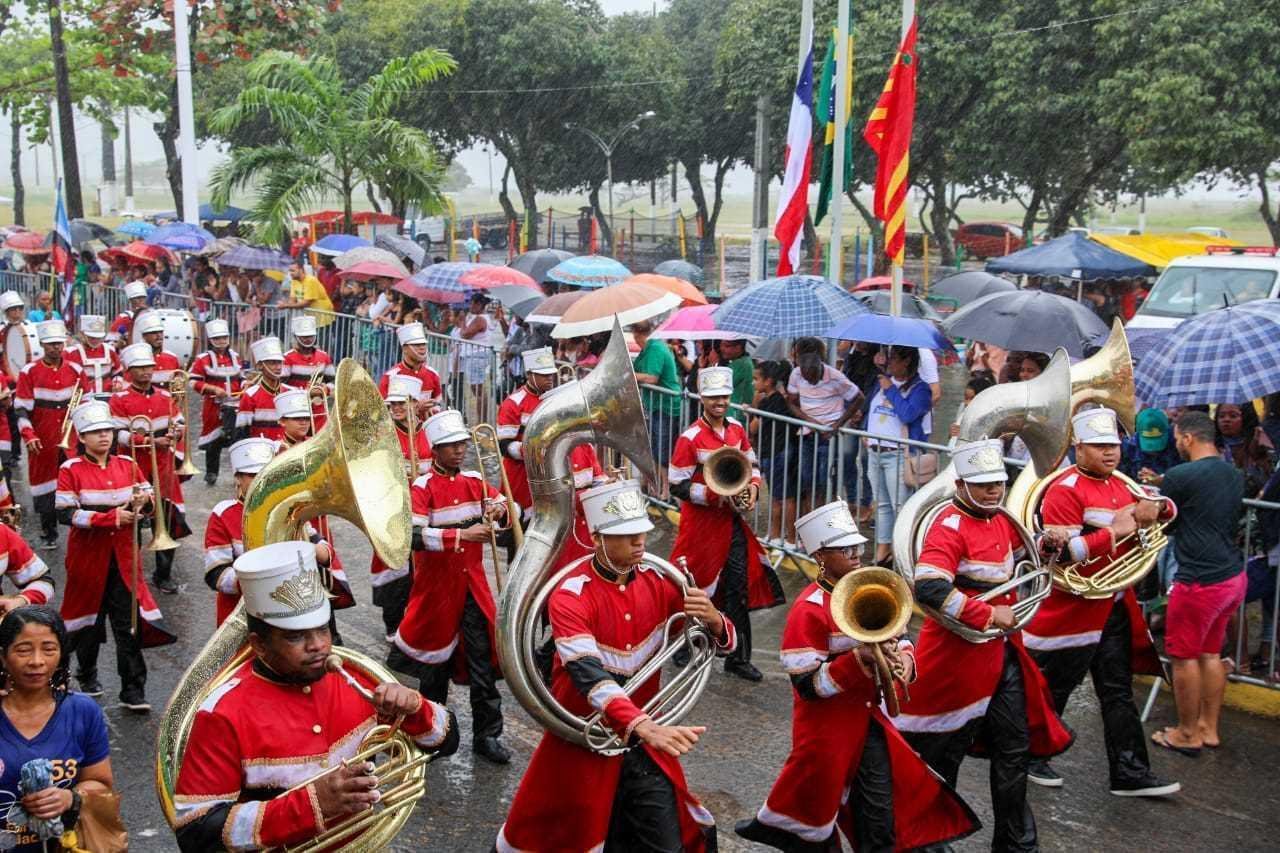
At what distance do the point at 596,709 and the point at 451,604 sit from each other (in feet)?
8.91

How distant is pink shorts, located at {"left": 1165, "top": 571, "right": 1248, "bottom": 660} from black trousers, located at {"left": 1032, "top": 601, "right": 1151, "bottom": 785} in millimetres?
567

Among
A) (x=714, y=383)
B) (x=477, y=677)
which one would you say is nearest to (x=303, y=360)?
(x=714, y=383)

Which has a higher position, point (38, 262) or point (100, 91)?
point (100, 91)

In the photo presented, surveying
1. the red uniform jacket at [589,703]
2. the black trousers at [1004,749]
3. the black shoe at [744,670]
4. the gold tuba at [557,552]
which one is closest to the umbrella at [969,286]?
the black shoe at [744,670]

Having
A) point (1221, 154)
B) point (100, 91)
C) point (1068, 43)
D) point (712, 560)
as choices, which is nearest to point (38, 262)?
point (100, 91)

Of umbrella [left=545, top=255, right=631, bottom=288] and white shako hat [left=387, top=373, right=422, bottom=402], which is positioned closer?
white shako hat [left=387, top=373, right=422, bottom=402]

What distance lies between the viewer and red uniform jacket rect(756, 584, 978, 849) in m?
5.84

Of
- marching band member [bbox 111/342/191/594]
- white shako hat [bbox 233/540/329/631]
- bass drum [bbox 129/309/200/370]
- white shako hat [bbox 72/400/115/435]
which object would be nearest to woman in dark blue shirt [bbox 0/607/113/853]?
white shako hat [bbox 233/540/329/631]

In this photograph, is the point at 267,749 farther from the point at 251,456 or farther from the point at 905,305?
the point at 905,305

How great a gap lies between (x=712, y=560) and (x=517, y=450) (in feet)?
5.43

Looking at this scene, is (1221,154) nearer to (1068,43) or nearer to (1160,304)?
(1068,43)

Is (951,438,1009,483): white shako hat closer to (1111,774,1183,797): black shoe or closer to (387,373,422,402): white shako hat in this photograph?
(1111,774,1183,797): black shoe

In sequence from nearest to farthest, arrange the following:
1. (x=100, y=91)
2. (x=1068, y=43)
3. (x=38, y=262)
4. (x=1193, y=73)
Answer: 1. (x=1193, y=73)
2. (x=1068, y=43)
3. (x=38, y=262)
4. (x=100, y=91)

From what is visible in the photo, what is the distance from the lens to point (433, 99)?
41.1 meters
